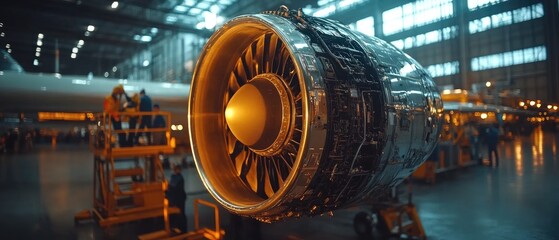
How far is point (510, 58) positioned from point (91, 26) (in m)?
14.6

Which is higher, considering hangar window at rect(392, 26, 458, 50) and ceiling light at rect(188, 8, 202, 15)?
ceiling light at rect(188, 8, 202, 15)

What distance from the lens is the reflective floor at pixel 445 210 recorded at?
5.42 m

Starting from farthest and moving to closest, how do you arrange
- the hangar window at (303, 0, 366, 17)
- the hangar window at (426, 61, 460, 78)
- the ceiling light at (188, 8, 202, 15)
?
1. the ceiling light at (188, 8, 202, 15)
2. the hangar window at (303, 0, 366, 17)
3. the hangar window at (426, 61, 460, 78)

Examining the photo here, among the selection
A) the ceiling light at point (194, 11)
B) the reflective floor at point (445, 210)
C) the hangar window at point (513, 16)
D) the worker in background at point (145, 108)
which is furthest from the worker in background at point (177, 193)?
the ceiling light at point (194, 11)

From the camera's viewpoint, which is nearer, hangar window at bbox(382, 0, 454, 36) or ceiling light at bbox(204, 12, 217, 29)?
hangar window at bbox(382, 0, 454, 36)

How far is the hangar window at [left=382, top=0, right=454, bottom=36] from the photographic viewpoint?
4.33 m

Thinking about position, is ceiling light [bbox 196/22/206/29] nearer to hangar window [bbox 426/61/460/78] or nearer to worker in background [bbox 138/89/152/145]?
worker in background [bbox 138/89/152/145]

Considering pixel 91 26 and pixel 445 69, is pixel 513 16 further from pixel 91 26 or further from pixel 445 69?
pixel 91 26

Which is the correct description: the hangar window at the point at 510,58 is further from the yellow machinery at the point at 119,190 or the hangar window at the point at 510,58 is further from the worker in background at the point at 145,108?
the worker in background at the point at 145,108

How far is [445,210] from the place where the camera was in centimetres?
679

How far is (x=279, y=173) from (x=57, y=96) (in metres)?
7.77

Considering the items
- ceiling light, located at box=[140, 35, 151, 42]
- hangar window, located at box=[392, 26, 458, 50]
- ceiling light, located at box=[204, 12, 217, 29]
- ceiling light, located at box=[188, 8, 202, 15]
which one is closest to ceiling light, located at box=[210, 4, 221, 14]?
ceiling light, located at box=[204, 12, 217, 29]

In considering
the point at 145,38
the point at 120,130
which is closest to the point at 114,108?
the point at 120,130

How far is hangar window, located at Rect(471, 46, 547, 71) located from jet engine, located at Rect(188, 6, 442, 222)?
1.54m
